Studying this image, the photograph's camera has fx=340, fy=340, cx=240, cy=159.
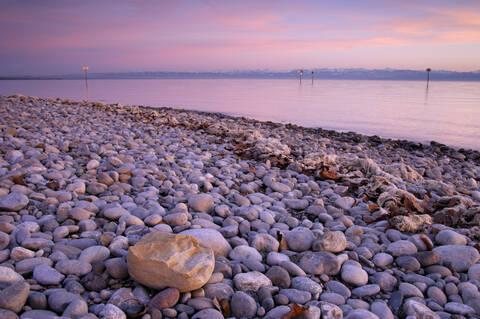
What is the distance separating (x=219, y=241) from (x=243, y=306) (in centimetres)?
61

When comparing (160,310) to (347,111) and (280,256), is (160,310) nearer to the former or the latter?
(280,256)

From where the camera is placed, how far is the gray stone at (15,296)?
149 cm

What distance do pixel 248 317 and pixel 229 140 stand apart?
206 inches

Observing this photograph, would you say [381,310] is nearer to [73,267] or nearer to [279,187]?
[73,267]

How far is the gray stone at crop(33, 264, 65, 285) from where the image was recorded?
1.75 meters

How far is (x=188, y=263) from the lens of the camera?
5.93 feet

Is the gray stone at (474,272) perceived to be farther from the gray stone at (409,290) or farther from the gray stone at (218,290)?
the gray stone at (218,290)

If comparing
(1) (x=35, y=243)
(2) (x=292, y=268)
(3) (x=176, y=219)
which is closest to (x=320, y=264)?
(2) (x=292, y=268)

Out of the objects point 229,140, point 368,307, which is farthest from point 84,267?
point 229,140

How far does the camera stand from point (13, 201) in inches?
103

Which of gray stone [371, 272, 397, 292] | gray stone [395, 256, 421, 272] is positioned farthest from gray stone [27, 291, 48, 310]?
gray stone [395, 256, 421, 272]

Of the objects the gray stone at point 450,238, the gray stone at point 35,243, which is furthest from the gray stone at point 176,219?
the gray stone at point 450,238

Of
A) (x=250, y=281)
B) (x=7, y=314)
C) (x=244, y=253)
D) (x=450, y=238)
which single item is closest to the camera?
(x=7, y=314)

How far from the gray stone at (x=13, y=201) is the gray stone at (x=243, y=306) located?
1.88 metres
